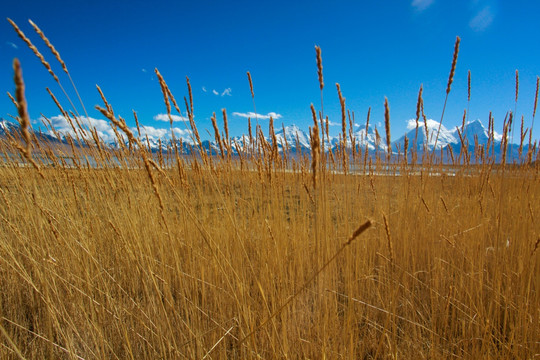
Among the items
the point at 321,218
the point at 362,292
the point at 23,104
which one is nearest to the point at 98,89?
the point at 23,104

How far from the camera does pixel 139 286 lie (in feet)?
5.11

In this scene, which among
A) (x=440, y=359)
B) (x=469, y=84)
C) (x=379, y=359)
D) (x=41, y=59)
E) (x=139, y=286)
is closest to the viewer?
(x=41, y=59)

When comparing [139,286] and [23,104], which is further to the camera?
[139,286]

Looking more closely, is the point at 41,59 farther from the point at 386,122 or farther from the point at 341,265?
the point at 341,265

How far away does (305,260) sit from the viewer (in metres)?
1.57

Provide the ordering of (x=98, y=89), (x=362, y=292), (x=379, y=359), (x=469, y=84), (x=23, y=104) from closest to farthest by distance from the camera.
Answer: (x=23, y=104) → (x=379, y=359) → (x=98, y=89) → (x=362, y=292) → (x=469, y=84)

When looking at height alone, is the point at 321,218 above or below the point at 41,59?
below

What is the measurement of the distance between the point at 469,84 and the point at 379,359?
1813 millimetres

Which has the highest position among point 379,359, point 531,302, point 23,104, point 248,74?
point 248,74

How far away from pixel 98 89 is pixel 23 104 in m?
1.02

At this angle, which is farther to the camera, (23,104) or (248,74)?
(248,74)

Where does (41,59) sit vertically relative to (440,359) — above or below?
above

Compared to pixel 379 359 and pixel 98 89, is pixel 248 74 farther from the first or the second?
pixel 379 359

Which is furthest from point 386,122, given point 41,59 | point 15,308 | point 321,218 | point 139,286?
point 15,308
